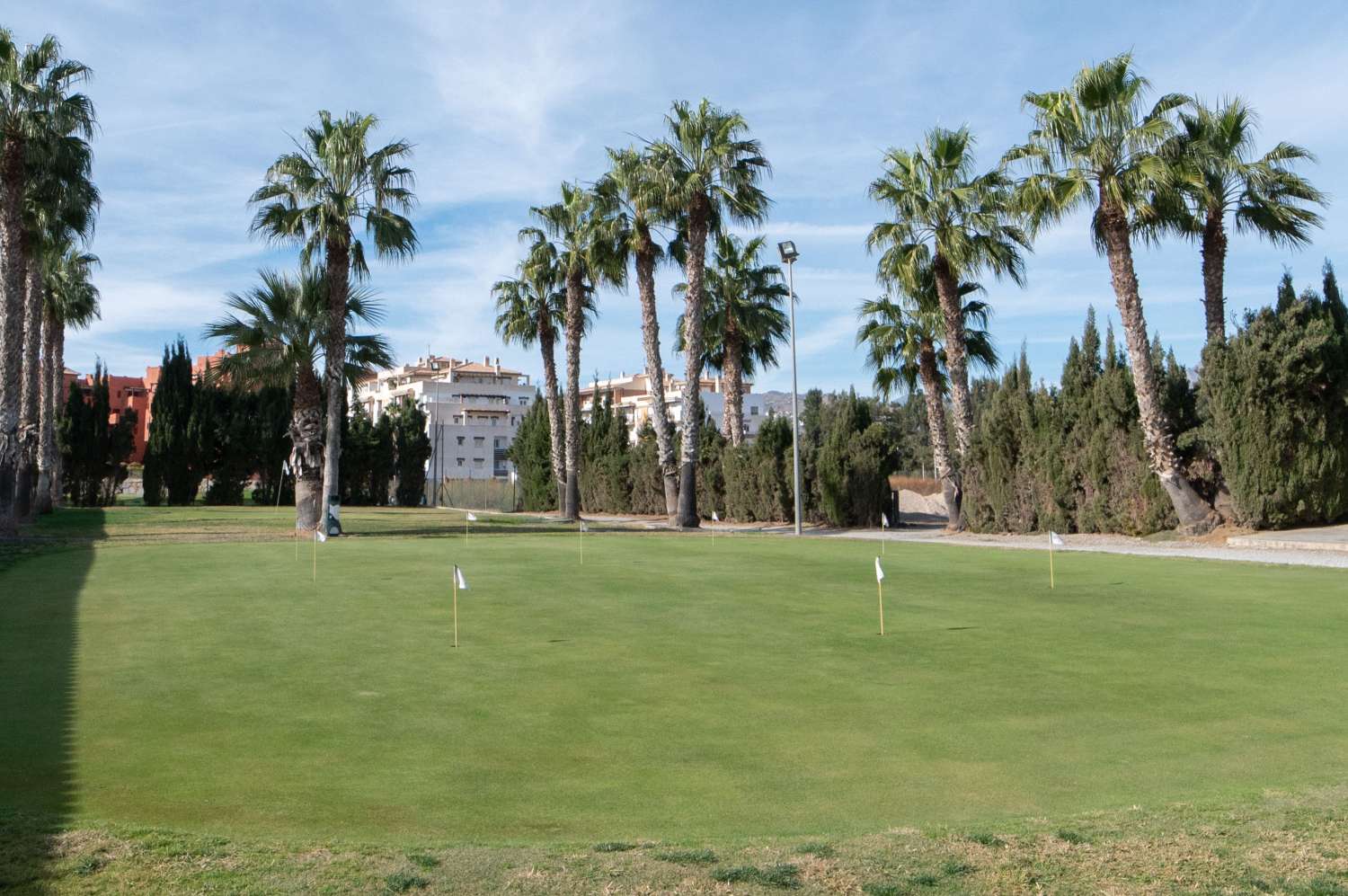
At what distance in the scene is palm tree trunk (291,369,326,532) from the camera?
3409 cm

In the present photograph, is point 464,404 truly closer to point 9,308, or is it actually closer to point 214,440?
point 214,440

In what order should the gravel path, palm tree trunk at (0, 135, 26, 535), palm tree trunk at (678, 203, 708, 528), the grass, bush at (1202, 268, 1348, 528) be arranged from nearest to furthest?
the grass
the gravel path
bush at (1202, 268, 1348, 528)
palm tree trunk at (0, 135, 26, 535)
palm tree trunk at (678, 203, 708, 528)

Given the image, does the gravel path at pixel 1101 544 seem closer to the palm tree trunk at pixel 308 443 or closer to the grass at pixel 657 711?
the grass at pixel 657 711

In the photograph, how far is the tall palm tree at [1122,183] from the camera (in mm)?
27453

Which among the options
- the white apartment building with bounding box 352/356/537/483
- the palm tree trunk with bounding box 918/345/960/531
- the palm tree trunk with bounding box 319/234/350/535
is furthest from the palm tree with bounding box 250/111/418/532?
the white apartment building with bounding box 352/356/537/483

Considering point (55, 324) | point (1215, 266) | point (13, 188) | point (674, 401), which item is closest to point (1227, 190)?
point (1215, 266)

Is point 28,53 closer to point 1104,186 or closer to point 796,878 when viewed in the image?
point 1104,186

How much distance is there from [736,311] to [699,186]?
31.3ft

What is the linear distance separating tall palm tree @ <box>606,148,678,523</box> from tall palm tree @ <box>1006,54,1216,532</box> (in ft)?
45.2

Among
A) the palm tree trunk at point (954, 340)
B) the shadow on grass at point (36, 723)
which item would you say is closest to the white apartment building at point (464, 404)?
the palm tree trunk at point (954, 340)

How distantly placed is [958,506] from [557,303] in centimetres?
2073

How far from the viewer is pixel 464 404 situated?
12950cm

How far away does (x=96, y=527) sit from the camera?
Answer: 33.7 meters

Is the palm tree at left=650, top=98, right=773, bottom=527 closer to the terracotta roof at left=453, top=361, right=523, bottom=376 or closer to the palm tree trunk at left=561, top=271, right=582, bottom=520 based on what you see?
the palm tree trunk at left=561, top=271, right=582, bottom=520
